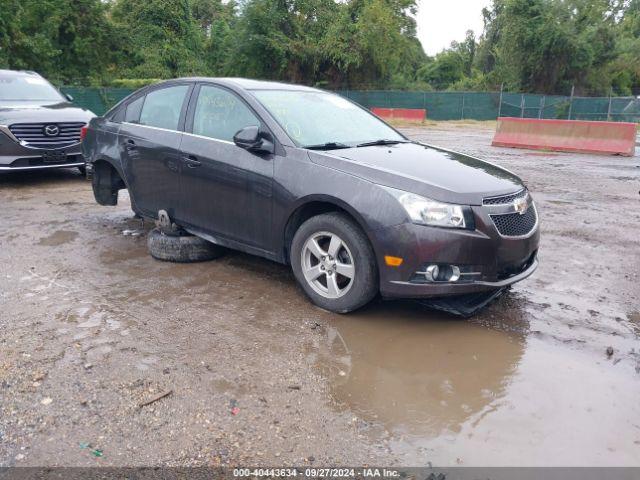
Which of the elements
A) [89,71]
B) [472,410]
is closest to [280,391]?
[472,410]

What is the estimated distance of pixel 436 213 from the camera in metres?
3.79

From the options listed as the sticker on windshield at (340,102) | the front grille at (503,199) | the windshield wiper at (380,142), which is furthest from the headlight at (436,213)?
the sticker on windshield at (340,102)

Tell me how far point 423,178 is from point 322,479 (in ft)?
7.18

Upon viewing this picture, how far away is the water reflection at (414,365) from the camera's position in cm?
308

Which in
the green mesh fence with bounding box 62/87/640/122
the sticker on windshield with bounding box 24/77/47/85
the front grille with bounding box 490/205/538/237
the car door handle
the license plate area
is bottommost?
the license plate area

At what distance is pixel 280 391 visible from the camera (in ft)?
10.5

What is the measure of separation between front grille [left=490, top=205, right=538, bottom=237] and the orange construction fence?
44.0 feet

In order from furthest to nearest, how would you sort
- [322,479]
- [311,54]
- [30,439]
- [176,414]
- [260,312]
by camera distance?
[311,54] → [260,312] → [176,414] → [30,439] → [322,479]

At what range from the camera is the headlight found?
12.4 feet

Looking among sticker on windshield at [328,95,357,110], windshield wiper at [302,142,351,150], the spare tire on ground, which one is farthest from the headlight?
the spare tire on ground

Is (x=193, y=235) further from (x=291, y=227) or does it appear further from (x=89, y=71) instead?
(x=89, y=71)

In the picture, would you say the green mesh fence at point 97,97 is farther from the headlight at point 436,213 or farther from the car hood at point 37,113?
the headlight at point 436,213

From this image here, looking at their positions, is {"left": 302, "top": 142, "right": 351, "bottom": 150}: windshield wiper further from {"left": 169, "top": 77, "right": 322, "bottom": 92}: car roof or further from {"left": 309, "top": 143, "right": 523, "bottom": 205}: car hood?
{"left": 169, "top": 77, "right": 322, "bottom": 92}: car roof

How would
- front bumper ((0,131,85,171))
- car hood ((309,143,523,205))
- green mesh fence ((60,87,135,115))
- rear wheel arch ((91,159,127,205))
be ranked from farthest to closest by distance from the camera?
green mesh fence ((60,87,135,115))
front bumper ((0,131,85,171))
rear wheel arch ((91,159,127,205))
car hood ((309,143,523,205))
